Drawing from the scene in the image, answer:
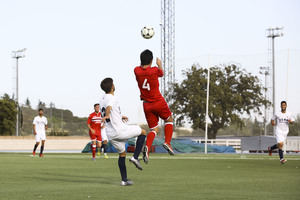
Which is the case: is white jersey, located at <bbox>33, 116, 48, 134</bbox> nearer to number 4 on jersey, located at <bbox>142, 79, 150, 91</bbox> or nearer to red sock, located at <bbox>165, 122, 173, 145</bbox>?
red sock, located at <bbox>165, 122, 173, 145</bbox>

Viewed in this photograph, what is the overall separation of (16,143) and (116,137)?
3934 cm

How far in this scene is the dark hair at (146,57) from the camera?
9945 millimetres

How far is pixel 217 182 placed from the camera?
960cm

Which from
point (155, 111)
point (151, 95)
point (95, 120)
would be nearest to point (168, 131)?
point (155, 111)

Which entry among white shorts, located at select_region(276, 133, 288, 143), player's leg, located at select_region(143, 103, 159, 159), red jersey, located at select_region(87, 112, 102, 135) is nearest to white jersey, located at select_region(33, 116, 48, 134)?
red jersey, located at select_region(87, 112, 102, 135)

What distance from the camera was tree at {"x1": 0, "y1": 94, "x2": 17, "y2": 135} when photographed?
54906 millimetres

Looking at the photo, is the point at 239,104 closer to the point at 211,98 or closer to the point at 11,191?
the point at 211,98

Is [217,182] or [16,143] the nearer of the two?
[217,182]

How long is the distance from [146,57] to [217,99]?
154ft

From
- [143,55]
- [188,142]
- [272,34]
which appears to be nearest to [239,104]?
[272,34]

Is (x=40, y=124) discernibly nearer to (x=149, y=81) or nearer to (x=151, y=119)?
(x=151, y=119)

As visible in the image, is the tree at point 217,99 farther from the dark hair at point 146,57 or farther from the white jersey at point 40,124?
the dark hair at point 146,57

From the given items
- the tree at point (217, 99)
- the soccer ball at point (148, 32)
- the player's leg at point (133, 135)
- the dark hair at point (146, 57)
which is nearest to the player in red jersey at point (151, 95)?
the dark hair at point (146, 57)

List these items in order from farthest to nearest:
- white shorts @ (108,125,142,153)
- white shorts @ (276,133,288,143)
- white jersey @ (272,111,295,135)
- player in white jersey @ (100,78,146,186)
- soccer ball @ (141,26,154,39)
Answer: white shorts @ (276,133,288,143) → white jersey @ (272,111,295,135) → soccer ball @ (141,26,154,39) → white shorts @ (108,125,142,153) → player in white jersey @ (100,78,146,186)
